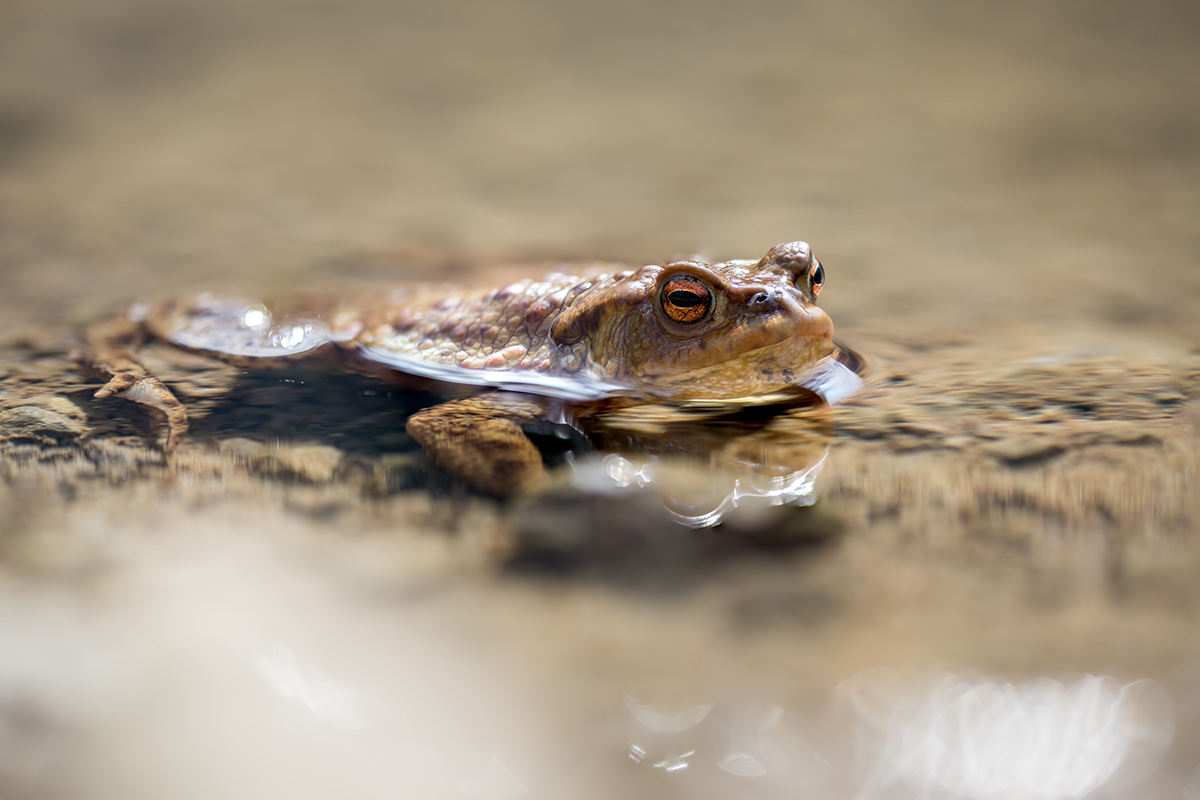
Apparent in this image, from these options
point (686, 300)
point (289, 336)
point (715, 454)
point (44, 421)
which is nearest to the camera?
point (715, 454)

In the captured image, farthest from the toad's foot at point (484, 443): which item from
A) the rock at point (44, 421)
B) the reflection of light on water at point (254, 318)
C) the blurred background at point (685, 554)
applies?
the reflection of light on water at point (254, 318)

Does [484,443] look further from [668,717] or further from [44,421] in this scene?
[44,421]

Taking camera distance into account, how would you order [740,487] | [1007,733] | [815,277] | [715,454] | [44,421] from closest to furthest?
[1007,733], [740,487], [715,454], [44,421], [815,277]

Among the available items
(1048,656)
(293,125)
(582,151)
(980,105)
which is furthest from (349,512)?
(980,105)

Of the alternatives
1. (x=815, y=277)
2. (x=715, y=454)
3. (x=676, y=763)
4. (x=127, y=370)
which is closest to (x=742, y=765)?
(x=676, y=763)

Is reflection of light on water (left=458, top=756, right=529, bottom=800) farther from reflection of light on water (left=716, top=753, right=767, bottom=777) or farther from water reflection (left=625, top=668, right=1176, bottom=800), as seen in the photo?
reflection of light on water (left=716, top=753, right=767, bottom=777)

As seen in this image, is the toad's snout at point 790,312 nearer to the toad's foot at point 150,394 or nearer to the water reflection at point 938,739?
the water reflection at point 938,739

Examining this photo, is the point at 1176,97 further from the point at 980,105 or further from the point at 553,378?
the point at 553,378
